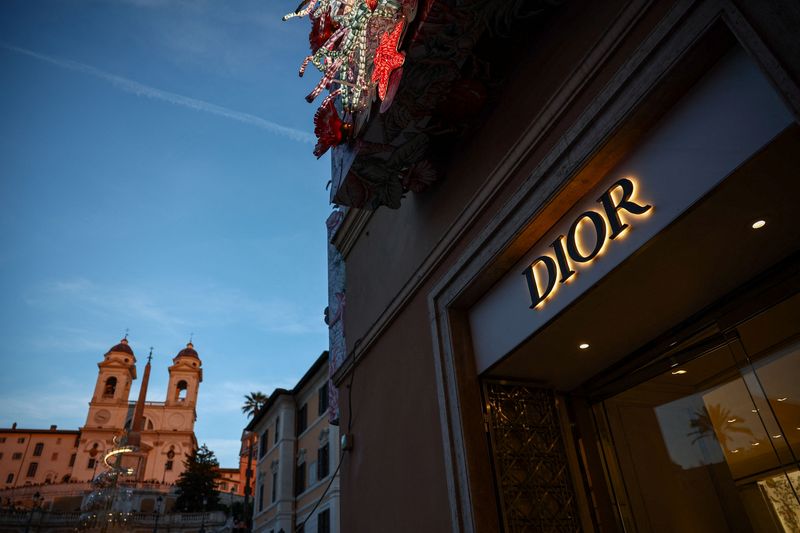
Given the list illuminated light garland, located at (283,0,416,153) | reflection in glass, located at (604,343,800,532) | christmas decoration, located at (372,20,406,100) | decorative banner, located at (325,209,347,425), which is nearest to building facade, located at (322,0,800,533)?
reflection in glass, located at (604,343,800,532)

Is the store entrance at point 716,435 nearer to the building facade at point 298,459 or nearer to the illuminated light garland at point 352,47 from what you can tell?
the illuminated light garland at point 352,47

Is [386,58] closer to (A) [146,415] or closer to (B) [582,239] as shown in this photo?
(B) [582,239]

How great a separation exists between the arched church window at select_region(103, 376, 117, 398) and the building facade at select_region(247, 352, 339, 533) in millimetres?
46599

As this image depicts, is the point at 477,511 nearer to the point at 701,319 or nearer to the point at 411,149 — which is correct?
the point at 701,319

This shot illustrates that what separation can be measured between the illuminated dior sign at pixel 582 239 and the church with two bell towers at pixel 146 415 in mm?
71359

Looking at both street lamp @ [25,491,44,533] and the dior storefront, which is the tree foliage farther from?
the dior storefront

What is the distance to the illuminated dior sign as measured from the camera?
12.4 feet

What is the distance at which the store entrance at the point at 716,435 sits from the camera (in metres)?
4.03

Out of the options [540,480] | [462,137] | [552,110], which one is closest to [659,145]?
[552,110]

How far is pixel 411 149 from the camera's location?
18.4 ft

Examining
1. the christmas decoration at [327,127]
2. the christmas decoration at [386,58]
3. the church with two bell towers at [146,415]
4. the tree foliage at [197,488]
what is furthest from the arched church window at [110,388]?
the christmas decoration at [386,58]

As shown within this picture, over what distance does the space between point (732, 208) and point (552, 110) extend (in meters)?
1.48

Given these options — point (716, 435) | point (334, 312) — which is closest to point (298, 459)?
point (334, 312)

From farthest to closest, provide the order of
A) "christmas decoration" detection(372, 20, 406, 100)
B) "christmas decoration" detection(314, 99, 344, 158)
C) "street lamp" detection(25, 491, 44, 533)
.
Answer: "street lamp" detection(25, 491, 44, 533), "christmas decoration" detection(314, 99, 344, 158), "christmas decoration" detection(372, 20, 406, 100)
